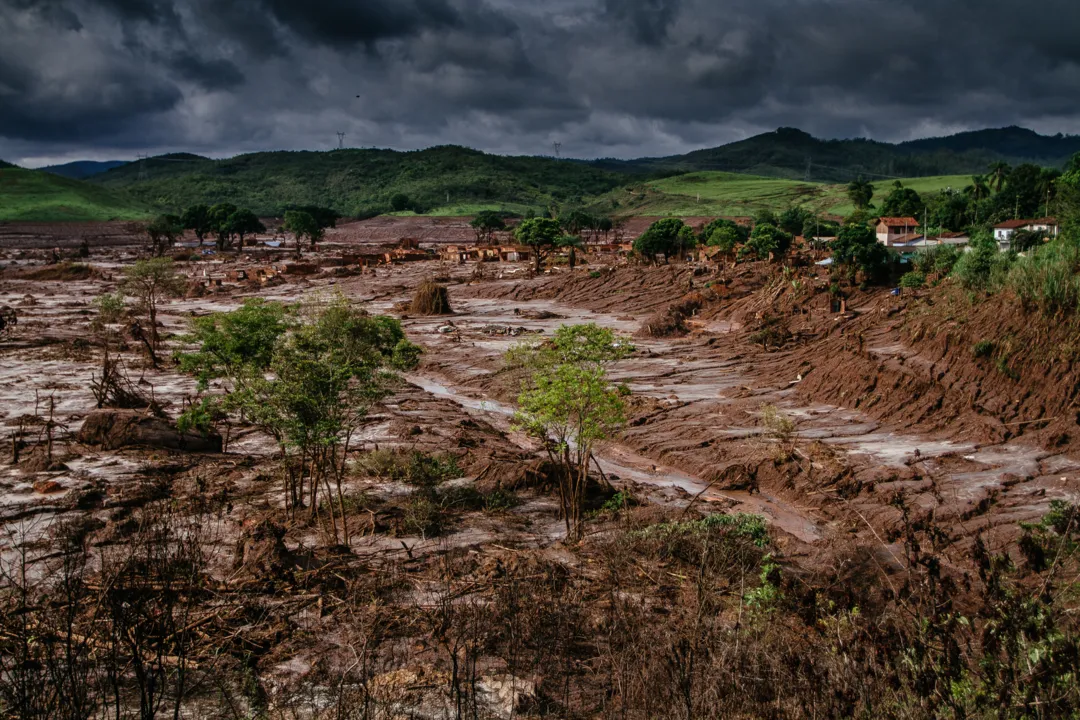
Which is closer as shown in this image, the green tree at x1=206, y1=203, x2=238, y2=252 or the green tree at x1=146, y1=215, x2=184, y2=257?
the green tree at x1=146, y1=215, x2=184, y2=257

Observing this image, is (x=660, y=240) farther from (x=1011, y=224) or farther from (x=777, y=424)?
(x=777, y=424)

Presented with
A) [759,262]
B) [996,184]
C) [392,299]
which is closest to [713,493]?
[759,262]

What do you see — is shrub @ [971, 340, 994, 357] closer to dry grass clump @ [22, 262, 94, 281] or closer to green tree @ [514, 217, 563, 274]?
green tree @ [514, 217, 563, 274]

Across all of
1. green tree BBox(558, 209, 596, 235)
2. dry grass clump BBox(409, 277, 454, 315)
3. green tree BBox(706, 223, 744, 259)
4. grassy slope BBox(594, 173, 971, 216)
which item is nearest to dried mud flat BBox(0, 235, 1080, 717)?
dry grass clump BBox(409, 277, 454, 315)

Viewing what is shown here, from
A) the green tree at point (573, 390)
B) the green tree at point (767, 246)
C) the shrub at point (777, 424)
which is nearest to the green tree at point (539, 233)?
the green tree at point (767, 246)

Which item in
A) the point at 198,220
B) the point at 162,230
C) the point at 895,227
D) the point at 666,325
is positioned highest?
the point at 198,220

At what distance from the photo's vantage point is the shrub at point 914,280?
36.7 meters

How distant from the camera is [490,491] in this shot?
18.8m

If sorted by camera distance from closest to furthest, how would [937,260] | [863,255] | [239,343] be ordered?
[239,343]
[937,260]
[863,255]

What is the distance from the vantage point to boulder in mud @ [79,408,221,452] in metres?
20.7

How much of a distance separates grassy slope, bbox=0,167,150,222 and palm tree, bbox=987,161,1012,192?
141264 mm

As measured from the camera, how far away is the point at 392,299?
2308 inches

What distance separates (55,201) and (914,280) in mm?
163943

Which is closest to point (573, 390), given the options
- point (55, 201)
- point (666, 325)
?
point (666, 325)
